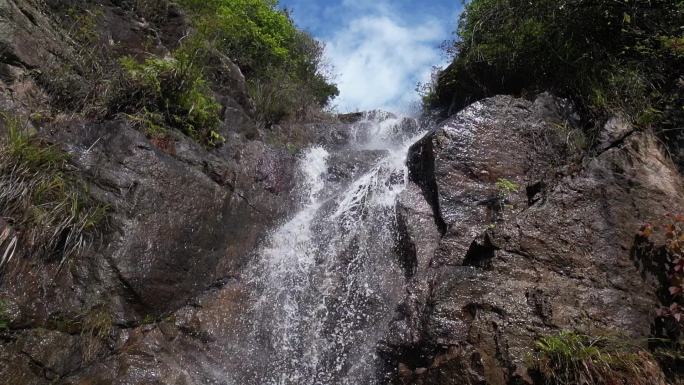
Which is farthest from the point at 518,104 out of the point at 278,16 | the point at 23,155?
the point at 278,16

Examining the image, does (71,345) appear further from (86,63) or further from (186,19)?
(186,19)

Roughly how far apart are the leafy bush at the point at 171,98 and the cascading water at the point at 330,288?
6.20 feet

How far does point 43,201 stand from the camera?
4.77m

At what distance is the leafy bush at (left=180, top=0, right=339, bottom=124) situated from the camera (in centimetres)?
966

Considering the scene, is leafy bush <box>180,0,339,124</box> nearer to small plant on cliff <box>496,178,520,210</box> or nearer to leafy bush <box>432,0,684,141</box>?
leafy bush <box>432,0,684,141</box>

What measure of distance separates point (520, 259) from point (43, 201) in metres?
4.66

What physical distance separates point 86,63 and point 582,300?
6.80 metres

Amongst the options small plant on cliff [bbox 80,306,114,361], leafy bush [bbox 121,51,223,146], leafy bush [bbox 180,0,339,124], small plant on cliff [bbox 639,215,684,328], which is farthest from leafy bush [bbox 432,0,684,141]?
small plant on cliff [bbox 80,306,114,361]

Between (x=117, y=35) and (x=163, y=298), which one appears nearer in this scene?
(x=163, y=298)

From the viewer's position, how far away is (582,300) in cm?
422

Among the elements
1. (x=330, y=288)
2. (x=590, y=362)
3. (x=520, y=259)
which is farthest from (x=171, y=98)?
(x=590, y=362)

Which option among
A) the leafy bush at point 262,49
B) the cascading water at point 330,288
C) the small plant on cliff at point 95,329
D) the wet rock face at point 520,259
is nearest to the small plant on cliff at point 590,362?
the wet rock face at point 520,259

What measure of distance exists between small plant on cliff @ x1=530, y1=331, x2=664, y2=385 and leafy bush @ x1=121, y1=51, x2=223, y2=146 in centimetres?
509

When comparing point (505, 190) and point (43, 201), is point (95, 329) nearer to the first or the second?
point (43, 201)
